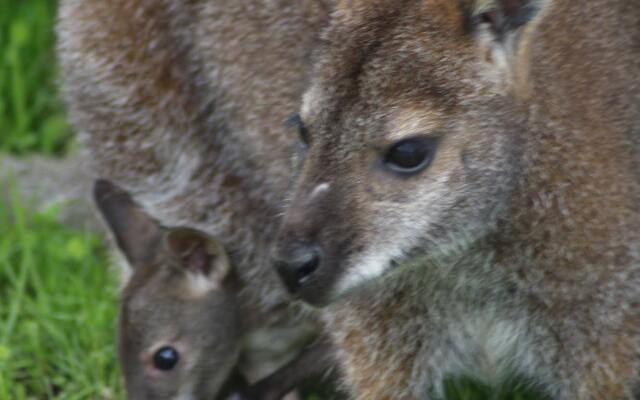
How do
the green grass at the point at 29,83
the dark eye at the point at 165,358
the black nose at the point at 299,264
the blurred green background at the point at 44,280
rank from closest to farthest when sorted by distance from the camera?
the black nose at the point at 299,264 → the dark eye at the point at 165,358 → the blurred green background at the point at 44,280 → the green grass at the point at 29,83

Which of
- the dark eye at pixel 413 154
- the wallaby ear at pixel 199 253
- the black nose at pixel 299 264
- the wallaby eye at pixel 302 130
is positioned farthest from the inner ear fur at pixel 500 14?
the wallaby ear at pixel 199 253

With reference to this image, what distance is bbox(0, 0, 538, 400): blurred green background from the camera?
488 cm

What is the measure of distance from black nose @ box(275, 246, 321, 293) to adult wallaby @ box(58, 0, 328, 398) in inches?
44.9

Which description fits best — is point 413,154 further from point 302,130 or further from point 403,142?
point 302,130

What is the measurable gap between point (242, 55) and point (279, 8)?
0.23 meters

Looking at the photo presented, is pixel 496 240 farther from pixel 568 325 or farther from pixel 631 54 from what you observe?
pixel 631 54

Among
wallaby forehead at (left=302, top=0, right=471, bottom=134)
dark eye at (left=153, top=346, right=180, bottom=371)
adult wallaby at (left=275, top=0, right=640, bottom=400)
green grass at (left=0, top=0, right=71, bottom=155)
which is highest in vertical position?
wallaby forehead at (left=302, top=0, right=471, bottom=134)

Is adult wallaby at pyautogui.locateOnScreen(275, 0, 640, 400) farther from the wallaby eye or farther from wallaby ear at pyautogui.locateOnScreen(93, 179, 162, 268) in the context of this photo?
wallaby ear at pyautogui.locateOnScreen(93, 179, 162, 268)

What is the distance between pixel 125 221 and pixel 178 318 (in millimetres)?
476

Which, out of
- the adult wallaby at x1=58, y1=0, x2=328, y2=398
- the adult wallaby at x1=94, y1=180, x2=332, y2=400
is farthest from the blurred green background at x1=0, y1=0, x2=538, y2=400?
the adult wallaby at x1=58, y1=0, x2=328, y2=398

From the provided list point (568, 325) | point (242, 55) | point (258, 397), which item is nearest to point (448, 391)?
point (258, 397)

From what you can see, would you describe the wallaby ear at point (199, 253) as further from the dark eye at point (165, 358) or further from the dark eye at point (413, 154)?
the dark eye at point (413, 154)

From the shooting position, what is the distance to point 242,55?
190 inches

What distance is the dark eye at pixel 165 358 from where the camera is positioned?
4.56 metres
